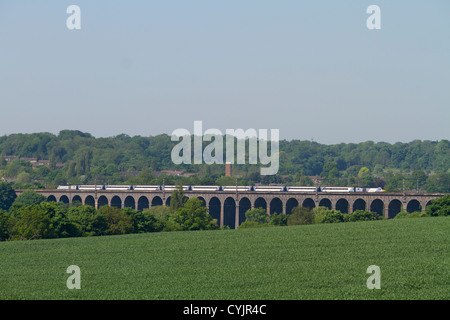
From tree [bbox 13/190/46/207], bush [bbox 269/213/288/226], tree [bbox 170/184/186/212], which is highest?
tree [bbox 170/184/186/212]

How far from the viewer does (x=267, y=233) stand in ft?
224

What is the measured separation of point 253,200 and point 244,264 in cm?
9714

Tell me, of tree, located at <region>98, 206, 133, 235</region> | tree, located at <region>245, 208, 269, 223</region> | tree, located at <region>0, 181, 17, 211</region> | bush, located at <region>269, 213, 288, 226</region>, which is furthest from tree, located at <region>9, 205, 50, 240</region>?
tree, located at <region>0, 181, 17, 211</region>

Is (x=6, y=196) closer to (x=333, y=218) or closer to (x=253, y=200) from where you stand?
(x=253, y=200)

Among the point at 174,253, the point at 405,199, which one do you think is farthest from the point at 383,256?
the point at 405,199

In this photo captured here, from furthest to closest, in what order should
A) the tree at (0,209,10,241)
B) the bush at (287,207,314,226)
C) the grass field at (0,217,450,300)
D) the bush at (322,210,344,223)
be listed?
the bush at (287,207,314,226)
the bush at (322,210,344,223)
the tree at (0,209,10,241)
the grass field at (0,217,450,300)

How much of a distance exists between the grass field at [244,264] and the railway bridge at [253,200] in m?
62.0

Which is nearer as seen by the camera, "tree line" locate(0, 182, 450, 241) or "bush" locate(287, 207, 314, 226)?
"tree line" locate(0, 182, 450, 241)

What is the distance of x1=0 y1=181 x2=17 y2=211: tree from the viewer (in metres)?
155

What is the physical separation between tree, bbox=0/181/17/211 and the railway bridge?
17.9ft

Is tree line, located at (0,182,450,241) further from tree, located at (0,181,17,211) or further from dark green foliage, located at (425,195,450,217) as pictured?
tree, located at (0,181,17,211)

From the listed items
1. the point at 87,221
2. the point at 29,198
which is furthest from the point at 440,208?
the point at 29,198

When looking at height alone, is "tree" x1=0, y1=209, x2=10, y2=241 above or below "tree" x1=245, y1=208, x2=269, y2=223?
above
